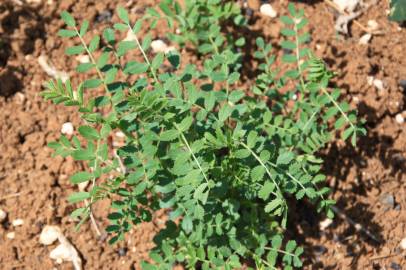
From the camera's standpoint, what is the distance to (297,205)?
10.6 ft

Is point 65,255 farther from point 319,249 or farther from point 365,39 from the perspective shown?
point 365,39

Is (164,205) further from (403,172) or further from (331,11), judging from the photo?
(331,11)

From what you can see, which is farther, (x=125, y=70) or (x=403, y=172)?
(x=403, y=172)

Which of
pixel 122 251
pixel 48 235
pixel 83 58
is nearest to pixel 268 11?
pixel 83 58

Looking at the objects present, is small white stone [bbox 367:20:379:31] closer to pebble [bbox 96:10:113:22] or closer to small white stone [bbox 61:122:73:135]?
pebble [bbox 96:10:113:22]

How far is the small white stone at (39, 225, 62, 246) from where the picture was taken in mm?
3066

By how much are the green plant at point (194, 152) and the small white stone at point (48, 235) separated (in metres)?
0.52

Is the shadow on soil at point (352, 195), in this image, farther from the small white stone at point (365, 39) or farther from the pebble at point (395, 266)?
the small white stone at point (365, 39)

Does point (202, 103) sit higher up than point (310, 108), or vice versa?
point (202, 103)

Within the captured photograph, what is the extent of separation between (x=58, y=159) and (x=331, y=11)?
198cm

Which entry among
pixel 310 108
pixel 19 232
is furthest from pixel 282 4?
pixel 19 232

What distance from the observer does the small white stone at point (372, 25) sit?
3523mm

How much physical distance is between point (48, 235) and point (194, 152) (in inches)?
49.6

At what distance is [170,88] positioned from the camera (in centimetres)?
239
